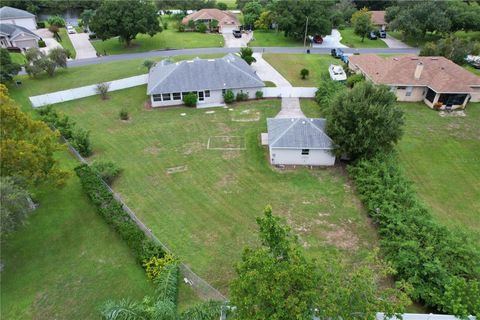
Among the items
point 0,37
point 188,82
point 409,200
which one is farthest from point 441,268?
point 0,37

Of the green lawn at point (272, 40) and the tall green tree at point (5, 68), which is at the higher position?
the tall green tree at point (5, 68)

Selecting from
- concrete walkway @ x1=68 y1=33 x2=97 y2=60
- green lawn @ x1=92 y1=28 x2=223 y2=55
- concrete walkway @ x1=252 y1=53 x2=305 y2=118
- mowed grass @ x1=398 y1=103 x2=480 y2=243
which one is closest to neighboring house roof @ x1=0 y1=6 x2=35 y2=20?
concrete walkway @ x1=68 y1=33 x2=97 y2=60

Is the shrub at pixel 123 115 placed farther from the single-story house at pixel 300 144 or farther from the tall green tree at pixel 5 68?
the tall green tree at pixel 5 68

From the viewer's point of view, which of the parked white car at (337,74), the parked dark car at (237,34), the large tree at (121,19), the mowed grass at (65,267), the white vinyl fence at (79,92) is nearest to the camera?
the mowed grass at (65,267)

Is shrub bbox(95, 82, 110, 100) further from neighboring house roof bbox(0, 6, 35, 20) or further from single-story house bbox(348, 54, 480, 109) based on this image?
neighboring house roof bbox(0, 6, 35, 20)

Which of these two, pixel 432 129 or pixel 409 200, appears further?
pixel 432 129

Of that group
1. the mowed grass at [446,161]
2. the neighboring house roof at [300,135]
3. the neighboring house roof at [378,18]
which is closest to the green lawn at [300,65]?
the mowed grass at [446,161]

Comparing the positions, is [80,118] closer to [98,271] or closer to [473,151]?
[98,271]

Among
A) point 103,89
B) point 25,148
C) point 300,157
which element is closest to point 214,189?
point 300,157

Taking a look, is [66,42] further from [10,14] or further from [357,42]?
[357,42]
